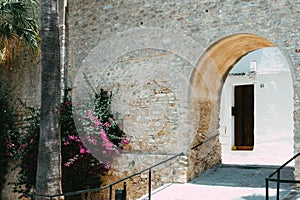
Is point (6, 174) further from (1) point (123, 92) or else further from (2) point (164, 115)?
(2) point (164, 115)

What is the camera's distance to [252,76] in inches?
563

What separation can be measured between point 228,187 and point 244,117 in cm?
589

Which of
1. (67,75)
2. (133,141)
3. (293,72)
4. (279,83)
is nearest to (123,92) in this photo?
(133,141)

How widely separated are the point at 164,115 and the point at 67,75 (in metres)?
3.29

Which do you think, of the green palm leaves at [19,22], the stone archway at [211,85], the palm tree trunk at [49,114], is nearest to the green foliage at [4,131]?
the green palm leaves at [19,22]

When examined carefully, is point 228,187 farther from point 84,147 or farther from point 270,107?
point 270,107

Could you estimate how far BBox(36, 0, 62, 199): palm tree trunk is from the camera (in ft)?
28.0

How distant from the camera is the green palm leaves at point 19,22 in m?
11.5

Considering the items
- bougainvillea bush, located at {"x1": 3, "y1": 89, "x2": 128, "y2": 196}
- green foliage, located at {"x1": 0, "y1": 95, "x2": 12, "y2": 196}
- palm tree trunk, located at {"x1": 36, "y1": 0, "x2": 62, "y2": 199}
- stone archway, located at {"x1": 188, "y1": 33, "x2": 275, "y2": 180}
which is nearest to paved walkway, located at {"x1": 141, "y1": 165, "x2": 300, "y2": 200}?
stone archway, located at {"x1": 188, "y1": 33, "x2": 275, "y2": 180}

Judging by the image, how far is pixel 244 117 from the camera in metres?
14.9

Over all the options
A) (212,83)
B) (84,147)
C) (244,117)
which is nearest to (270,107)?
(244,117)

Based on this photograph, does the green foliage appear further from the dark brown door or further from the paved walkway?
the dark brown door

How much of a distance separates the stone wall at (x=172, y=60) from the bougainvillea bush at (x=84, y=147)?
36 cm

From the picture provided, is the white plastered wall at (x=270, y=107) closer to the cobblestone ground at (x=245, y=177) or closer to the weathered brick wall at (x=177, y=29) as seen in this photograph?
the cobblestone ground at (x=245, y=177)
